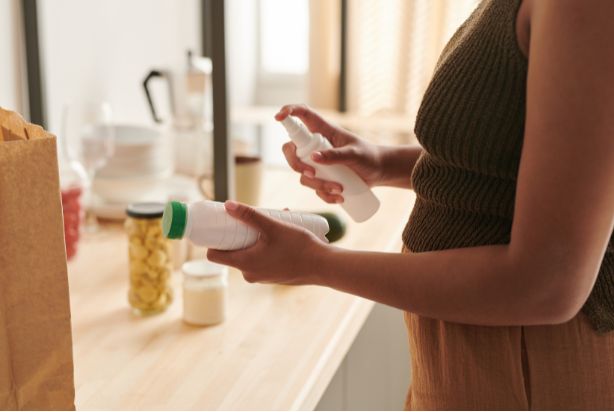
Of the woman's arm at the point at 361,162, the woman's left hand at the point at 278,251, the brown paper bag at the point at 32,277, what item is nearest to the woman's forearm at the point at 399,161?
the woman's arm at the point at 361,162

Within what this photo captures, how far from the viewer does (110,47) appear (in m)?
1.90

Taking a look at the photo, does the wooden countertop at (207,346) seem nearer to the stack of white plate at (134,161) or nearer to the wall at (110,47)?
the stack of white plate at (134,161)

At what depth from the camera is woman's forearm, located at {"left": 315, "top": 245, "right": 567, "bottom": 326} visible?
0.62 metres

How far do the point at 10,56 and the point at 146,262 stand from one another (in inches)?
25.0

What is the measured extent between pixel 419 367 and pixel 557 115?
1.08 feet

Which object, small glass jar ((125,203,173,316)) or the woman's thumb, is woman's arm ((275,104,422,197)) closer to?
the woman's thumb

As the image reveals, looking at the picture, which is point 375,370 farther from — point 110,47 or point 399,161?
point 110,47

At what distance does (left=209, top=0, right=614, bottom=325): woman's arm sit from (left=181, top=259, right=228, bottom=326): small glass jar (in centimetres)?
44

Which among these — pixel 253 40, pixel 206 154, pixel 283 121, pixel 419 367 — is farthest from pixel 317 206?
pixel 253 40

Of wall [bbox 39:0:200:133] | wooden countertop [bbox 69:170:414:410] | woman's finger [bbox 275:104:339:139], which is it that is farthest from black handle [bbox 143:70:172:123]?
woman's finger [bbox 275:104:339:139]

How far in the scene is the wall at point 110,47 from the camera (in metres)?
1.68

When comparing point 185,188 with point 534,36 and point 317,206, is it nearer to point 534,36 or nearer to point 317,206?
point 317,206

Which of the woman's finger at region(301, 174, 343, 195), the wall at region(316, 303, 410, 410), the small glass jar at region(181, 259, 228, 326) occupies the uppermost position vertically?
the woman's finger at region(301, 174, 343, 195)

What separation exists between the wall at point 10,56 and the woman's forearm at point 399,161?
86 cm
